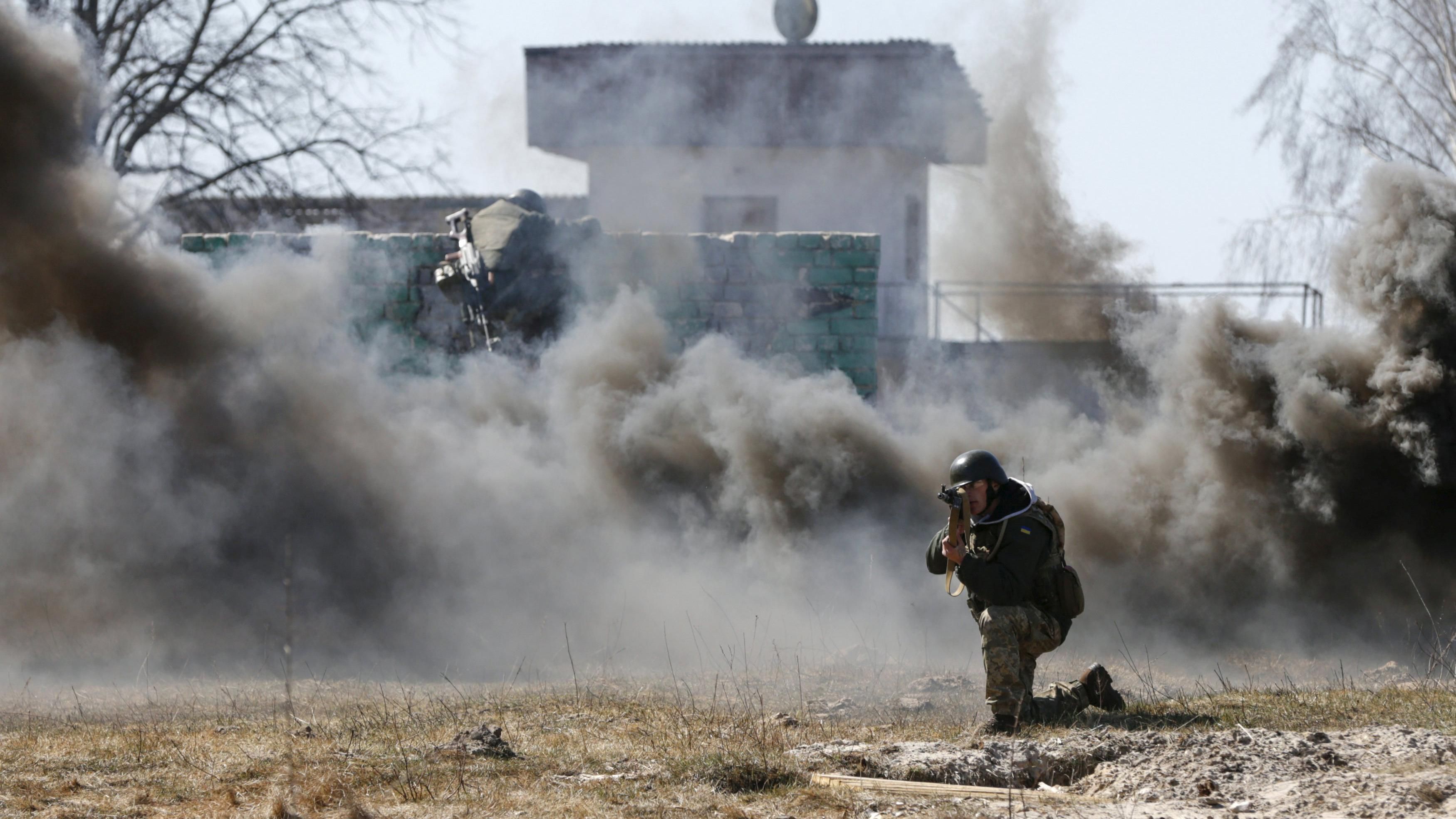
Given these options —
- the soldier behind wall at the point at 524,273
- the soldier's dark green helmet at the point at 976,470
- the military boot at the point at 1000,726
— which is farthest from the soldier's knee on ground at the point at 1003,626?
the soldier behind wall at the point at 524,273

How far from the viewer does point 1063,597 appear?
7184 millimetres

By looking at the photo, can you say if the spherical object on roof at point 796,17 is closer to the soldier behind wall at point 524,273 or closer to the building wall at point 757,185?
the building wall at point 757,185

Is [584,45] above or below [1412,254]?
above

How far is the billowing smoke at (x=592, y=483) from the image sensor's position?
36.3 feet

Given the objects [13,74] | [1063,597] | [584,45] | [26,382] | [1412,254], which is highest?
[584,45]

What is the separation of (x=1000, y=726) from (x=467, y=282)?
9486mm

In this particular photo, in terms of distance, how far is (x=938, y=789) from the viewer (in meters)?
5.81

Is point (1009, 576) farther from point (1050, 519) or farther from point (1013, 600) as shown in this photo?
point (1050, 519)

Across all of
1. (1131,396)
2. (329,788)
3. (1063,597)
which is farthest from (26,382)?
(1131,396)

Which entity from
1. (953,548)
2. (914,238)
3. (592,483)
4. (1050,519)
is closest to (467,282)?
(592,483)

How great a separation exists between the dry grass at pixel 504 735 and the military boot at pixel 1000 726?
0.32 ft

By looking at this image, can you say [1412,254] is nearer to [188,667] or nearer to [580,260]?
[580,260]

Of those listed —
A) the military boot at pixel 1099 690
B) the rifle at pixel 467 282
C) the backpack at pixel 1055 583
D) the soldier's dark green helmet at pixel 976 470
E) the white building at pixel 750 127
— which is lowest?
the military boot at pixel 1099 690

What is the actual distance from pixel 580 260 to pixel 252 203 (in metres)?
11.2
